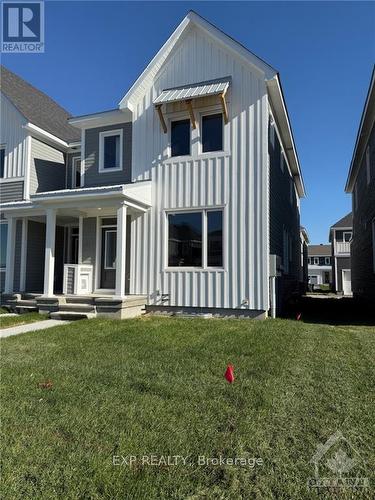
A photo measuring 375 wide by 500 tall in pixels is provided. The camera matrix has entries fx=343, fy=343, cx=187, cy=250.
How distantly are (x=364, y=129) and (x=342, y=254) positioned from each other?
62.6 feet

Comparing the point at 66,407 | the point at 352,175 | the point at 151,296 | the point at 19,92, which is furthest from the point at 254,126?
the point at 352,175

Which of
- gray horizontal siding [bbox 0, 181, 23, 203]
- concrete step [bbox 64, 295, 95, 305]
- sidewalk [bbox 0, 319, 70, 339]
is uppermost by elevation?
gray horizontal siding [bbox 0, 181, 23, 203]

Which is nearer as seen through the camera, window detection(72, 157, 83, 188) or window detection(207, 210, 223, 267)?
window detection(207, 210, 223, 267)

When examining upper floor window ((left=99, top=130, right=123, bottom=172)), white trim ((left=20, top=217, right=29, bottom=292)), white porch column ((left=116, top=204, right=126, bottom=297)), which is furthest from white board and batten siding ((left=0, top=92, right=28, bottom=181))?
white porch column ((left=116, top=204, right=126, bottom=297))

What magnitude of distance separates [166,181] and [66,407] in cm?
795

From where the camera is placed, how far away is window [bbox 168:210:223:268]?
31.9 feet

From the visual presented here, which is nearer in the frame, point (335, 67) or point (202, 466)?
point (202, 466)

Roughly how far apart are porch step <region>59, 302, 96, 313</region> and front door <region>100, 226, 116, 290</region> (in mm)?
1730

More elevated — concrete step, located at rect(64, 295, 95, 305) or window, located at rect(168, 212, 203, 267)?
window, located at rect(168, 212, 203, 267)

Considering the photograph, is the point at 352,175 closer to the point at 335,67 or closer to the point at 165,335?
the point at 335,67

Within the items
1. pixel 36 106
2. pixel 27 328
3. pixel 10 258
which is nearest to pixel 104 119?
pixel 36 106

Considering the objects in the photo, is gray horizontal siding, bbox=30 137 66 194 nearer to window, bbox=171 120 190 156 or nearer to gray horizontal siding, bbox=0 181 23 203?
gray horizontal siding, bbox=0 181 23 203

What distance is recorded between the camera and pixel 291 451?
269 centimetres

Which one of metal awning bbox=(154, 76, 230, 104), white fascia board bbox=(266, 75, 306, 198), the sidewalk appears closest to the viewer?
the sidewalk
